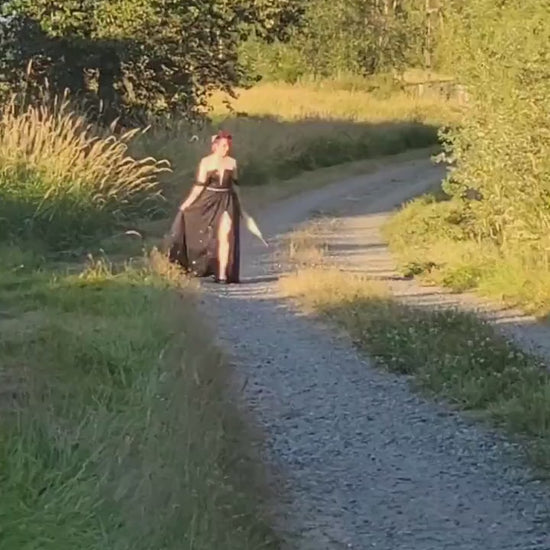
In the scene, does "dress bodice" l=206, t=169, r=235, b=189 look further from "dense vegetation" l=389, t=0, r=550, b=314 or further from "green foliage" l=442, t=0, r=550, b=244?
"green foliage" l=442, t=0, r=550, b=244

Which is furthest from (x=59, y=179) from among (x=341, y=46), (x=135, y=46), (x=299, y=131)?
(x=341, y=46)

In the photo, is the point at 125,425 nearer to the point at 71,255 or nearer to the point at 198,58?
the point at 71,255

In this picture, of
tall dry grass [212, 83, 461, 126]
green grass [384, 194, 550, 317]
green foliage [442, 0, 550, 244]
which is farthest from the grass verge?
tall dry grass [212, 83, 461, 126]

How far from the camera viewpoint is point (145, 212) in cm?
1762

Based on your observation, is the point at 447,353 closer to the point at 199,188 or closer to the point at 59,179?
the point at 199,188

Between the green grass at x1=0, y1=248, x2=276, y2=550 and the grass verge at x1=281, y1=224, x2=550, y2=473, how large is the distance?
1.35 m

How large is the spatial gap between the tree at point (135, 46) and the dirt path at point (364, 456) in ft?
29.9

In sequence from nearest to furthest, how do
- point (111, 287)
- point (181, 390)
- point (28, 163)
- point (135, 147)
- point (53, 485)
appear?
1. point (53, 485)
2. point (181, 390)
3. point (111, 287)
4. point (28, 163)
5. point (135, 147)

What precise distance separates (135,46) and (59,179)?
210 inches

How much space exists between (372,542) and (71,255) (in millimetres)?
8783

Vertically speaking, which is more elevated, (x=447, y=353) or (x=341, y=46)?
(x=341, y=46)

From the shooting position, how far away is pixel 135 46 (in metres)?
20.1

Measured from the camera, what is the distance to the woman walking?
13.8 metres

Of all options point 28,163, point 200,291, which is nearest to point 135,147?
point 28,163
